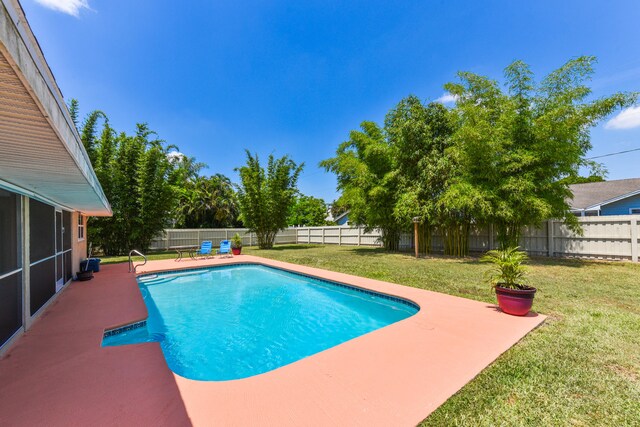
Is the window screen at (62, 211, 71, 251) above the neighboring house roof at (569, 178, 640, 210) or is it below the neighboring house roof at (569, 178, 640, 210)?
below

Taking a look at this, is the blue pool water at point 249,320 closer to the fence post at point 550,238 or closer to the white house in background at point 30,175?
the white house in background at point 30,175

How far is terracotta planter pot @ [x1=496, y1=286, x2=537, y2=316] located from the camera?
3.84 m

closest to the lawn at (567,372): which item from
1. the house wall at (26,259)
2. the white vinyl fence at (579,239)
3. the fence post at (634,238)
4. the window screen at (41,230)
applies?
the fence post at (634,238)

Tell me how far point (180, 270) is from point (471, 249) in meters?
12.4

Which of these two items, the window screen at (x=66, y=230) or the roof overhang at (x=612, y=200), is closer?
the window screen at (x=66, y=230)

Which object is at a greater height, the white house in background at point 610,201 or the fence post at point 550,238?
the white house in background at point 610,201

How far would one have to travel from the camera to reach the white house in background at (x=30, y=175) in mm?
1092

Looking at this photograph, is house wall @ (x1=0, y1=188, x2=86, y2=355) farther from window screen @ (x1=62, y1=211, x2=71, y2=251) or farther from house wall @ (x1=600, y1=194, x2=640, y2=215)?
house wall @ (x1=600, y1=194, x2=640, y2=215)

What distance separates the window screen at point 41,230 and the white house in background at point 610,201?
19.6 meters

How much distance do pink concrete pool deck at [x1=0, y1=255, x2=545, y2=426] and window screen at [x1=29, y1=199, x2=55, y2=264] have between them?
1327 millimetres

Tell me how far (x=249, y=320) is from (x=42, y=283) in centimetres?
379

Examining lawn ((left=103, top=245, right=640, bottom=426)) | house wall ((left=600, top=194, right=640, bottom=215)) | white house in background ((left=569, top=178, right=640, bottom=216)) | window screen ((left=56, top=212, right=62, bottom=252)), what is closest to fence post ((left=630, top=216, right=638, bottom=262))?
lawn ((left=103, top=245, right=640, bottom=426))

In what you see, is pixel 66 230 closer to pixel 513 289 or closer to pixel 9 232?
pixel 9 232

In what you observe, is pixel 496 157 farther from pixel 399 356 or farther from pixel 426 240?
pixel 399 356
